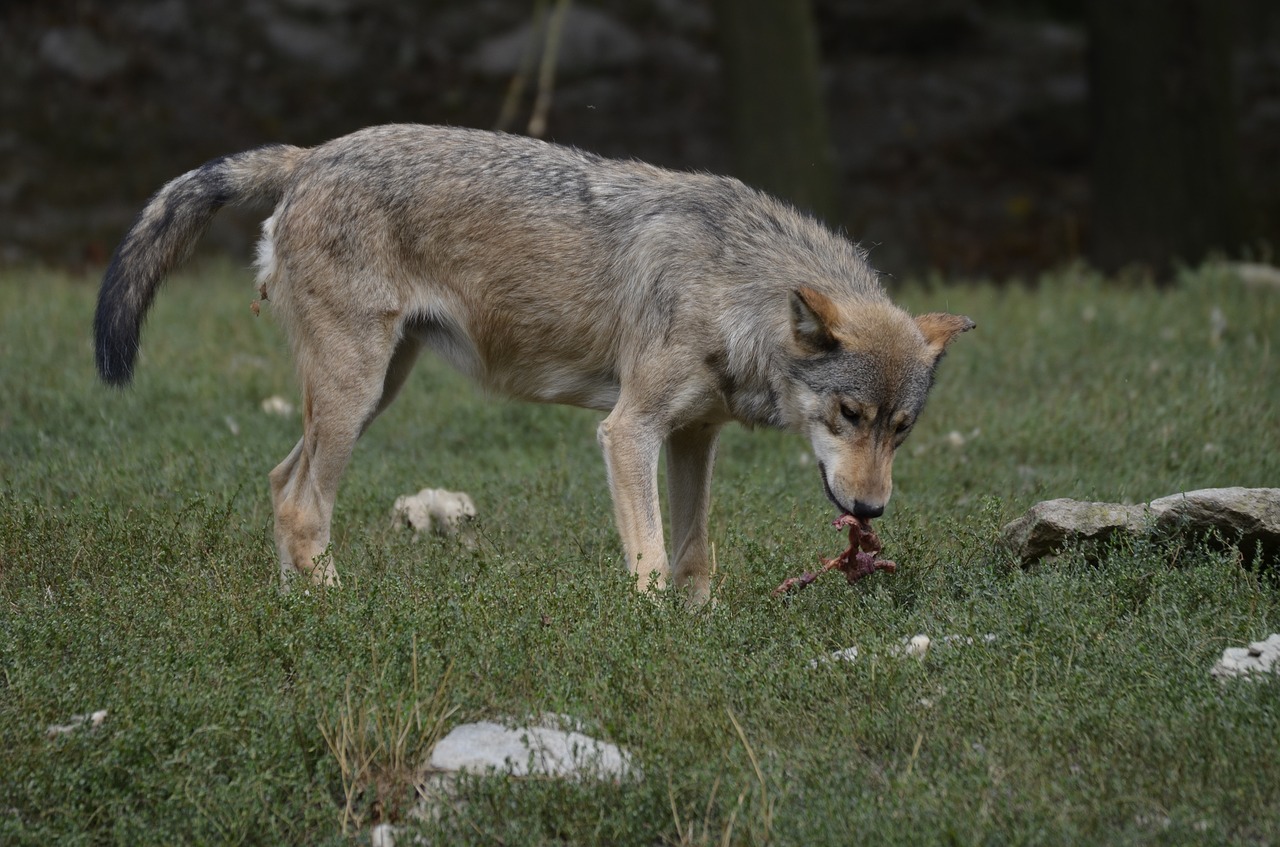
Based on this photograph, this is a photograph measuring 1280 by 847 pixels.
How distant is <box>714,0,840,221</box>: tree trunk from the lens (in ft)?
42.3

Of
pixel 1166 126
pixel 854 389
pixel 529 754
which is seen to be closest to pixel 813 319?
pixel 854 389

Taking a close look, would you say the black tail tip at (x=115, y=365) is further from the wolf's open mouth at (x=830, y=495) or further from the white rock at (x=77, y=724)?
the wolf's open mouth at (x=830, y=495)

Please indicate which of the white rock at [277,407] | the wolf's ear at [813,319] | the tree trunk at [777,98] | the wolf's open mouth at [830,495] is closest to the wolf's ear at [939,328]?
the wolf's ear at [813,319]

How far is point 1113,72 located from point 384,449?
8.34 m

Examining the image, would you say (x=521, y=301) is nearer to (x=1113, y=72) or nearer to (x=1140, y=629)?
(x=1140, y=629)

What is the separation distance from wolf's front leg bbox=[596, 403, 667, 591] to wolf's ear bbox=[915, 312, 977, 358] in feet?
3.89

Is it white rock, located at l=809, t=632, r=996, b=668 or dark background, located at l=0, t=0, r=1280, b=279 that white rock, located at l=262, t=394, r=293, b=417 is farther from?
dark background, located at l=0, t=0, r=1280, b=279

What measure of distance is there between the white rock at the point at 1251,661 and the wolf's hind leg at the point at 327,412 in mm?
3505

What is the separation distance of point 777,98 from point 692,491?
7521mm

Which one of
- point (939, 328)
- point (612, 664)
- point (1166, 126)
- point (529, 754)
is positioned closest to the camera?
point (529, 754)

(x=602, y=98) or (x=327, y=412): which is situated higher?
(x=327, y=412)

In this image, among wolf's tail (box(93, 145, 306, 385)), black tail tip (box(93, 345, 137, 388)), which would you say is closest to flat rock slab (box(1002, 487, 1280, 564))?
wolf's tail (box(93, 145, 306, 385))

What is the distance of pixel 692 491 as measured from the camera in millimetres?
6301

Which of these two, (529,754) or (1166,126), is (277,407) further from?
(1166,126)
